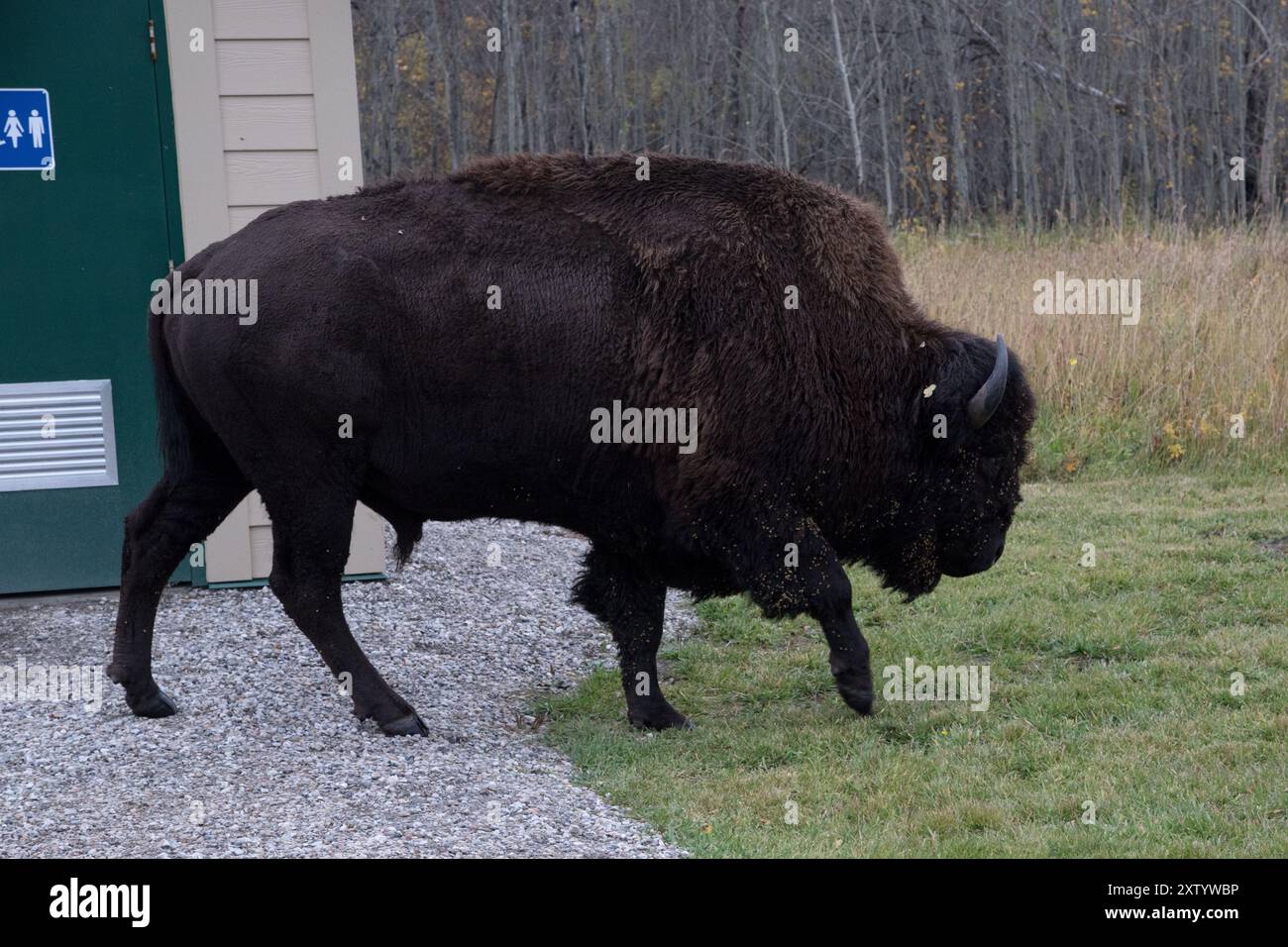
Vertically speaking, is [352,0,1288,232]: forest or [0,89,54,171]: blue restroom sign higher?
[352,0,1288,232]: forest

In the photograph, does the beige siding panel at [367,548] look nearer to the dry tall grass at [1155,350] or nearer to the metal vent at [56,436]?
the metal vent at [56,436]

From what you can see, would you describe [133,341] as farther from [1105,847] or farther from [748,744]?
[1105,847]

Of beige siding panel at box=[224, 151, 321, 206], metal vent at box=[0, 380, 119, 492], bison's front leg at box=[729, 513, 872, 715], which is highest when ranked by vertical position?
beige siding panel at box=[224, 151, 321, 206]

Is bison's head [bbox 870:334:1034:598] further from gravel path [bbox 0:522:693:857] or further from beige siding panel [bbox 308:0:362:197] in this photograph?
beige siding panel [bbox 308:0:362:197]

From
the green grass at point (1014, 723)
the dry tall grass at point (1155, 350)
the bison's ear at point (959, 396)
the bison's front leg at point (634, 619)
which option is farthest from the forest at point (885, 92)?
the bison's front leg at point (634, 619)

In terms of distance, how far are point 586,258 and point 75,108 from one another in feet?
10.3

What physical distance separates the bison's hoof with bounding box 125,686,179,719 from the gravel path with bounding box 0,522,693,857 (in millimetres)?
43

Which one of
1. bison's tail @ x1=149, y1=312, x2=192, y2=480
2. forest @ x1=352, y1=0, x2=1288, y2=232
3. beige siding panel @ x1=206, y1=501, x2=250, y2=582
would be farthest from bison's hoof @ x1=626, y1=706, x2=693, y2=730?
forest @ x1=352, y1=0, x2=1288, y2=232

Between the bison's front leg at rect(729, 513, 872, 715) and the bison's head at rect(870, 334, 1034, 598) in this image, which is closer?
the bison's front leg at rect(729, 513, 872, 715)

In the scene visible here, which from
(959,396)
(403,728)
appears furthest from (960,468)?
(403,728)

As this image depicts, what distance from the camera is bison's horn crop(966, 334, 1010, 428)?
5.04 metres

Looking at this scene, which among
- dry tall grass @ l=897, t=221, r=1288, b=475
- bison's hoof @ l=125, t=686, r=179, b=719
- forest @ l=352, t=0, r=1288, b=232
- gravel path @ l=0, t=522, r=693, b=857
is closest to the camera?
gravel path @ l=0, t=522, r=693, b=857

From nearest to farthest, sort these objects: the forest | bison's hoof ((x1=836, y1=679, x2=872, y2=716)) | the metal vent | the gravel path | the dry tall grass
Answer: the gravel path → bison's hoof ((x1=836, y1=679, x2=872, y2=716)) → the metal vent → the dry tall grass → the forest

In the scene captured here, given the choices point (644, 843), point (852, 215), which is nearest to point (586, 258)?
point (852, 215)
